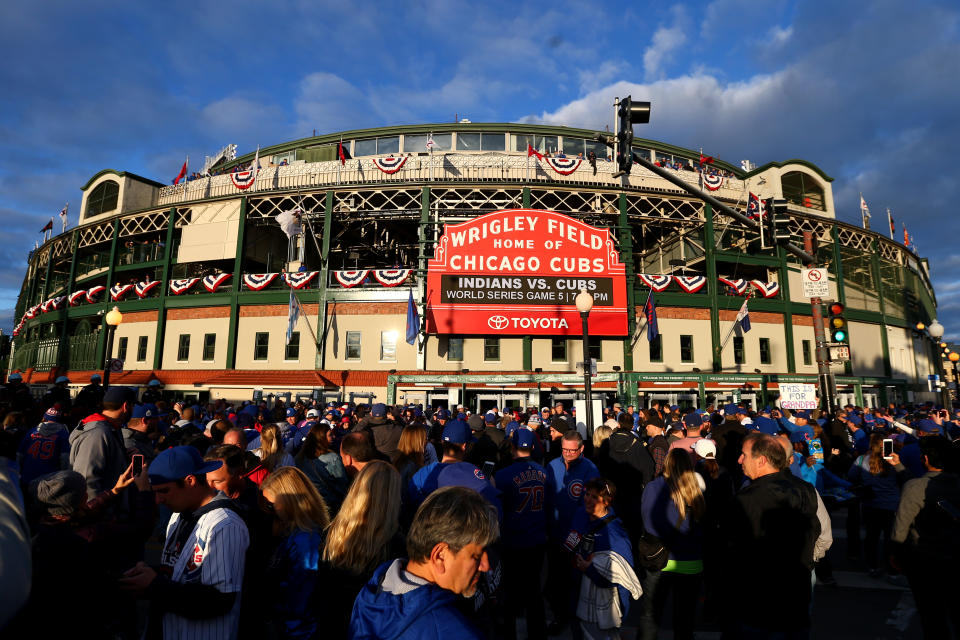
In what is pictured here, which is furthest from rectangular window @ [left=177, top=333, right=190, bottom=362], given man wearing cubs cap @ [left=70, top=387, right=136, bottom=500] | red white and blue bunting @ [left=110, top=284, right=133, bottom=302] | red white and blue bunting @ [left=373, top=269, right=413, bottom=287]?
man wearing cubs cap @ [left=70, top=387, right=136, bottom=500]

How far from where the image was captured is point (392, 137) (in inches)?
1395

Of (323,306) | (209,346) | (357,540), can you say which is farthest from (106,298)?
(357,540)

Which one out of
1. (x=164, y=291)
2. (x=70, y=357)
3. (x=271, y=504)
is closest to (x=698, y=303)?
(x=271, y=504)

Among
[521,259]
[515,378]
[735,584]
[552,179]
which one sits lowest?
[735,584]

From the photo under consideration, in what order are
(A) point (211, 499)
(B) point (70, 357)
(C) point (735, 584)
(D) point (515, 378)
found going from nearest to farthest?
(A) point (211, 499) → (C) point (735, 584) → (D) point (515, 378) → (B) point (70, 357)

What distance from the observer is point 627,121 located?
8688 millimetres

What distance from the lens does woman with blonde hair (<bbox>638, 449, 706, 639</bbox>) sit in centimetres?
493

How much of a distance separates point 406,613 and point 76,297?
4200 cm

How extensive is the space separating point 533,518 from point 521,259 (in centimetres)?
2122

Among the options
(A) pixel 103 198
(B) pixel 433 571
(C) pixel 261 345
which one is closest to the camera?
(B) pixel 433 571

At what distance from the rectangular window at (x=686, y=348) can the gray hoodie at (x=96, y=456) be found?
28.3 meters

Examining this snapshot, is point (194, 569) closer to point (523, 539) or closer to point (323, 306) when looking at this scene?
point (523, 539)

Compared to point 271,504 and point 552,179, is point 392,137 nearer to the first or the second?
point 552,179

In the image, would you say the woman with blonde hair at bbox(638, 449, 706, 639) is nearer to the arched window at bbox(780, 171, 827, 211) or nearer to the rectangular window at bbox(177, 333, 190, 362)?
the rectangular window at bbox(177, 333, 190, 362)
